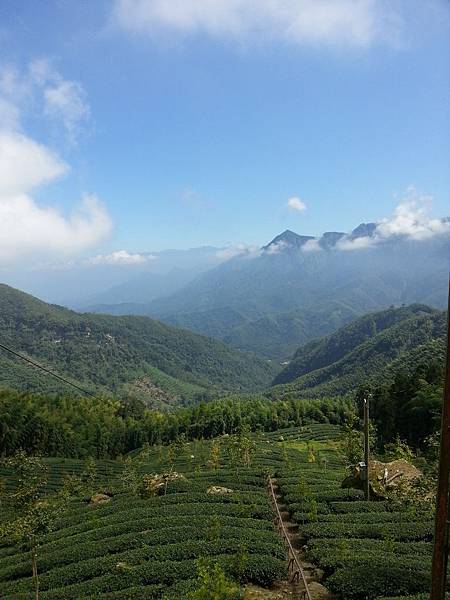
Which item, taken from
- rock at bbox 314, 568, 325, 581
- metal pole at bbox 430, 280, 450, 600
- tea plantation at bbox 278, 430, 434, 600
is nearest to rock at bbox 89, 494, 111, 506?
tea plantation at bbox 278, 430, 434, 600

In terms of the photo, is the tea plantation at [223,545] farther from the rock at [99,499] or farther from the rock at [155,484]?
the rock at [99,499]

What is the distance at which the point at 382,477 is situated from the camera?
94.7ft

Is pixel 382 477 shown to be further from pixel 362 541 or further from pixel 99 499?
pixel 99 499

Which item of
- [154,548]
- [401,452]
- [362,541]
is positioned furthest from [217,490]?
[401,452]

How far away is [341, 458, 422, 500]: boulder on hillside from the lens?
27.4 metres

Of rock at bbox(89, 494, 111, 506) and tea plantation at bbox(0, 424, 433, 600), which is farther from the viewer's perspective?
rock at bbox(89, 494, 111, 506)

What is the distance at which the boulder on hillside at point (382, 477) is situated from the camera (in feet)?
89.9

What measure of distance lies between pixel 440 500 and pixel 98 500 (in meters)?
36.0

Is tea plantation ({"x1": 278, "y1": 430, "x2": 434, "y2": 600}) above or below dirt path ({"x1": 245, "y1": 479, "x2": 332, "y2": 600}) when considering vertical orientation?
above

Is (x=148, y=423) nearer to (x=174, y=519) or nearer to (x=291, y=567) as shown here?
(x=174, y=519)

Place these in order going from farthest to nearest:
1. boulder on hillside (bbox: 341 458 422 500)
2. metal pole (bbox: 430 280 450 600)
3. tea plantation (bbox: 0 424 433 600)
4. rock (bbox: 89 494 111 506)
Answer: rock (bbox: 89 494 111 506) < boulder on hillside (bbox: 341 458 422 500) < tea plantation (bbox: 0 424 433 600) < metal pole (bbox: 430 280 450 600)

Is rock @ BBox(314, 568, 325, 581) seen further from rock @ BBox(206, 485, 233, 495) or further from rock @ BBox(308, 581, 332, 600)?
rock @ BBox(206, 485, 233, 495)

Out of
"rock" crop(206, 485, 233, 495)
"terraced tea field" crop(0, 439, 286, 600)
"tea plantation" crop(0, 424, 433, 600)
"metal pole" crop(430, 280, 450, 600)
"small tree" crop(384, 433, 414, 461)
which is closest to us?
"metal pole" crop(430, 280, 450, 600)

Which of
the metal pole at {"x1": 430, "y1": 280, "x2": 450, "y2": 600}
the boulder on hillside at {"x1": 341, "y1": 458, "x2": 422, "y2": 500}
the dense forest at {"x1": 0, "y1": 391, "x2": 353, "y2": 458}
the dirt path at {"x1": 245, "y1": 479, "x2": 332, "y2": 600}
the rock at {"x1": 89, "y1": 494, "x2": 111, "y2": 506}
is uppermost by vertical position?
the metal pole at {"x1": 430, "y1": 280, "x2": 450, "y2": 600}
